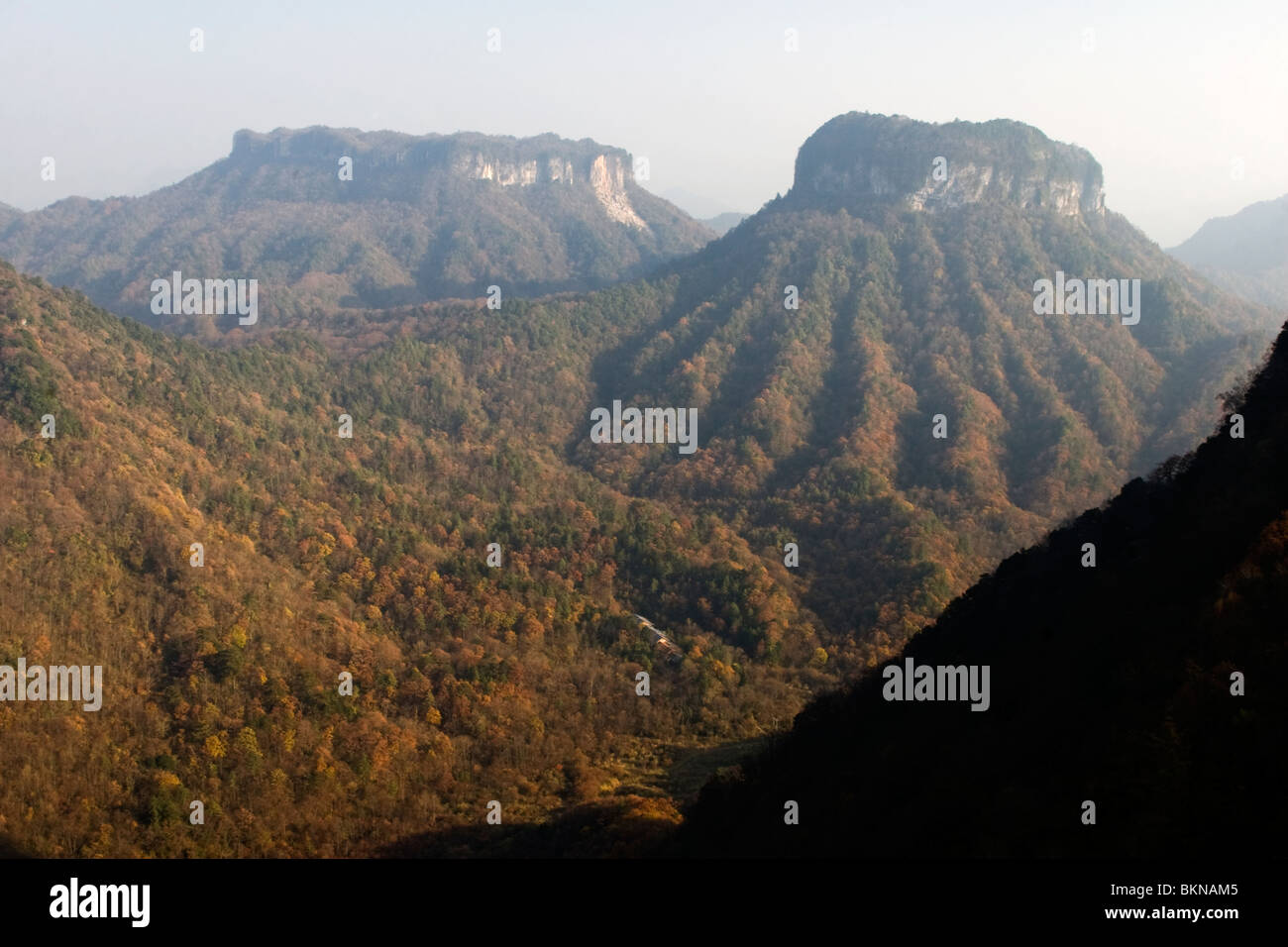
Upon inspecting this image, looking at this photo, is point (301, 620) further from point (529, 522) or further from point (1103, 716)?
point (1103, 716)

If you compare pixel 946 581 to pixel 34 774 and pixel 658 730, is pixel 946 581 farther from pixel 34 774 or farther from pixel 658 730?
pixel 34 774

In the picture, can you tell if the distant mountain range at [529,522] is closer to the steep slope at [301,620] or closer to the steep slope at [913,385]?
the steep slope at [301,620]

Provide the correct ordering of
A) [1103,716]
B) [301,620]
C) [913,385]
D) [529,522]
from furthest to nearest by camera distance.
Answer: [913,385] < [529,522] < [301,620] < [1103,716]

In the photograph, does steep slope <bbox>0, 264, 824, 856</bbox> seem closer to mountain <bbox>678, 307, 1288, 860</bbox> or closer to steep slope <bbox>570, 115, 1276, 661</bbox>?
steep slope <bbox>570, 115, 1276, 661</bbox>

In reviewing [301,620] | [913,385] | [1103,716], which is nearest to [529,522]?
[301,620]

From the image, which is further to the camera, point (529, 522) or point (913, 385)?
point (913, 385)

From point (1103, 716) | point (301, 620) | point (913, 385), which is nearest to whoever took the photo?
point (1103, 716)

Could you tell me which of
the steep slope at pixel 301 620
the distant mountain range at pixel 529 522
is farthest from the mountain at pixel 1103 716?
the steep slope at pixel 301 620
